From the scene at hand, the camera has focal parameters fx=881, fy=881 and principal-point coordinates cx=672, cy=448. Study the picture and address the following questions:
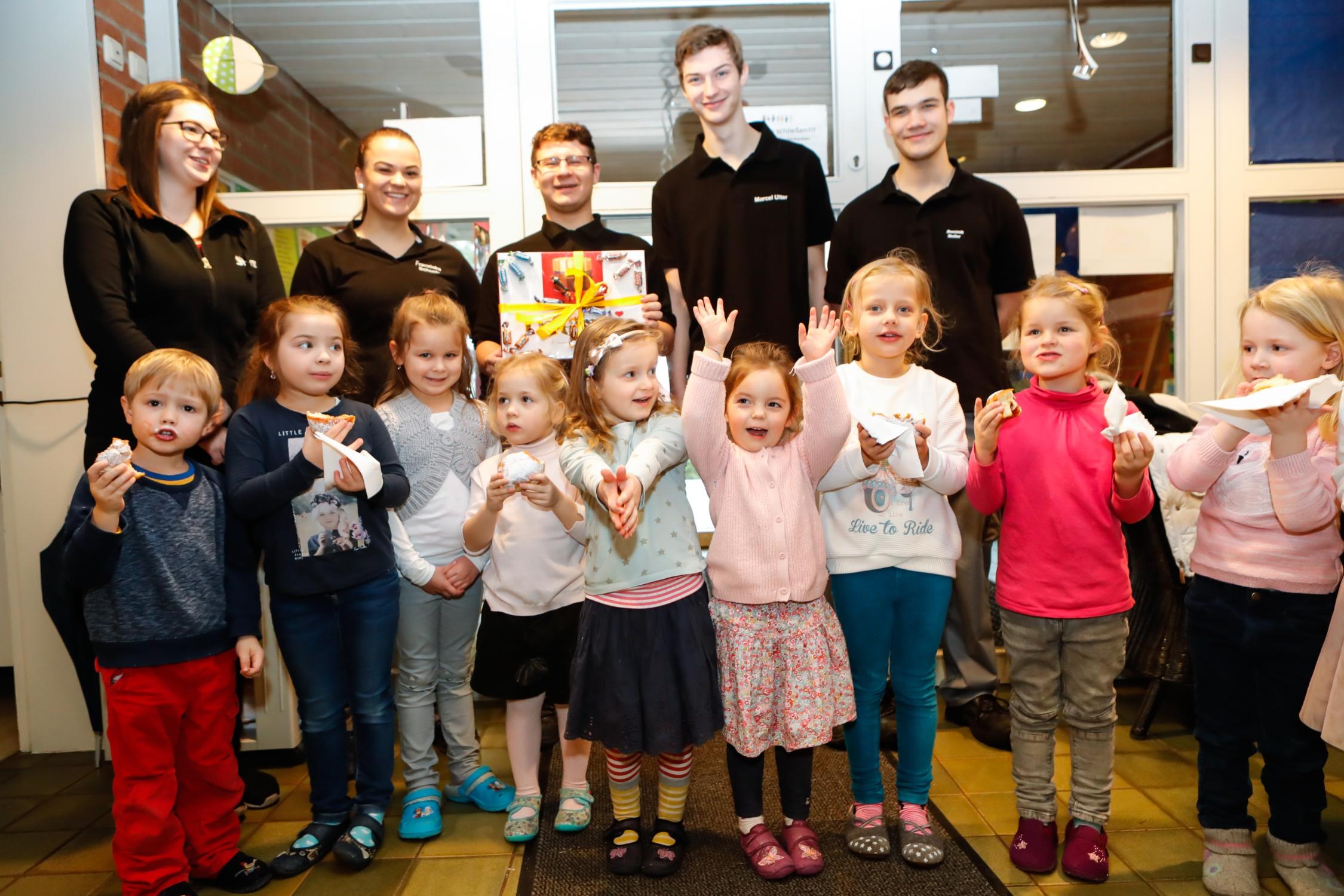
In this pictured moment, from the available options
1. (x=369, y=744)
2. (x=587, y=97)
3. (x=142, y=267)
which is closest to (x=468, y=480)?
(x=369, y=744)

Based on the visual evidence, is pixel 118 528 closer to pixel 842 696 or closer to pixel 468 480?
pixel 468 480

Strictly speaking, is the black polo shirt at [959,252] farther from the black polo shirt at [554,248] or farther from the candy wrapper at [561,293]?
the candy wrapper at [561,293]

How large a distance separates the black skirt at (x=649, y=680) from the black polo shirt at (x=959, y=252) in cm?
124

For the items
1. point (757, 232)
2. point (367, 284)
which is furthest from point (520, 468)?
point (757, 232)

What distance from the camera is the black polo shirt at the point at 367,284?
2627 millimetres

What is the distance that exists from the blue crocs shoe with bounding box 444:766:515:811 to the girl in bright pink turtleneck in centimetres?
134

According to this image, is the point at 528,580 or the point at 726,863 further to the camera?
the point at 528,580

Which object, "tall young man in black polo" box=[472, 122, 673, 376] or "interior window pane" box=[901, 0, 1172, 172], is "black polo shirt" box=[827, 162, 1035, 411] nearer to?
"tall young man in black polo" box=[472, 122, 673, 376]

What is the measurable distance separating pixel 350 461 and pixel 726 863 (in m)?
1.30

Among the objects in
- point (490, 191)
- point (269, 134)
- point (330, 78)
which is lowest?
point (490, 191)

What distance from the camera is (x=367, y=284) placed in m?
2.63

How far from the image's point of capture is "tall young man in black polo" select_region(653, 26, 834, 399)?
8.96 feet

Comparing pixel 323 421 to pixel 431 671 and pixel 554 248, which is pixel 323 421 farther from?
pixel 554 248

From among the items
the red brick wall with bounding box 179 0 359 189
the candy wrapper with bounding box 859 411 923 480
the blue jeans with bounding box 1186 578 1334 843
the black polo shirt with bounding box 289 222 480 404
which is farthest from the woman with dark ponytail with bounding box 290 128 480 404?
the blue jeans with bounding box 1186 578 1334 843
